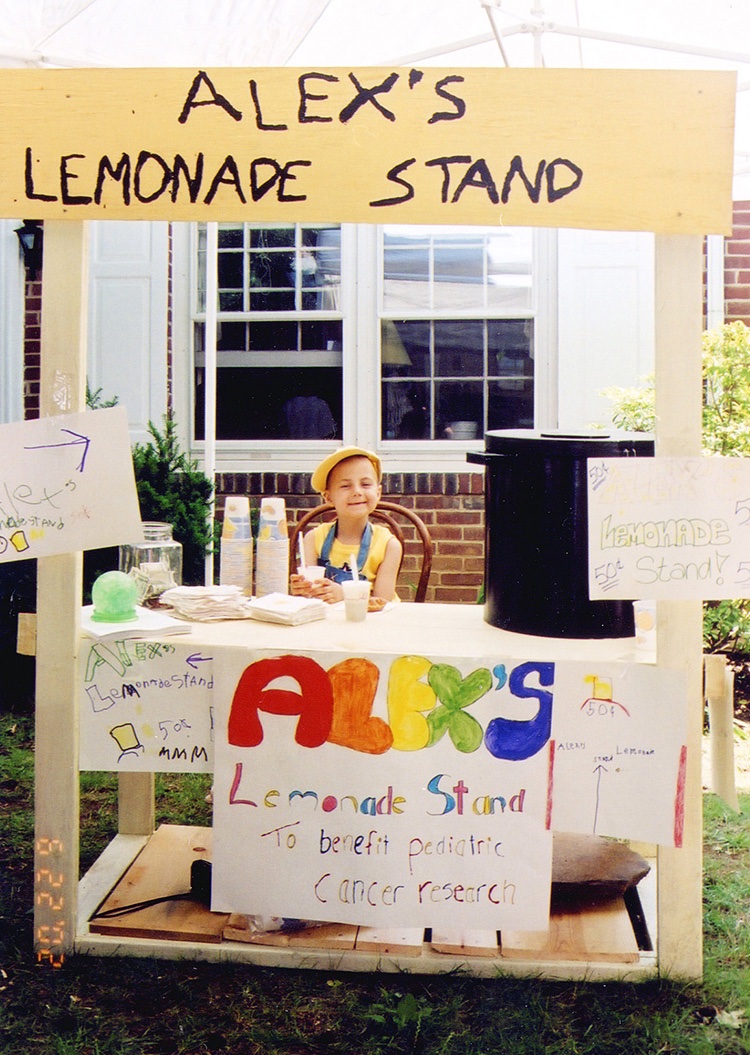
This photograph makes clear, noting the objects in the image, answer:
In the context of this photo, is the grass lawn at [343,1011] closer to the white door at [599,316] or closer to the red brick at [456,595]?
the red brick at [456,595]

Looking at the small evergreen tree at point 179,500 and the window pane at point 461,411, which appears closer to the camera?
the small evergreen tree at point 179,500

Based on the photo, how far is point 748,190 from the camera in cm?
539

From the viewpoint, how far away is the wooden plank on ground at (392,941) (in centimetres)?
245

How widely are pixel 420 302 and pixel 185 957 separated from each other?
468 centimetres

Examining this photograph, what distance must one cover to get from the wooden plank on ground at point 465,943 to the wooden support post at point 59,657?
89cm

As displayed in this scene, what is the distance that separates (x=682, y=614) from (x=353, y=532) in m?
1.78

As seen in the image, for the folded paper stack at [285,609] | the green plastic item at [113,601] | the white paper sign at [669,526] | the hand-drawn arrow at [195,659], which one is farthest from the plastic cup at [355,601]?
the white paper sign at [669,526]

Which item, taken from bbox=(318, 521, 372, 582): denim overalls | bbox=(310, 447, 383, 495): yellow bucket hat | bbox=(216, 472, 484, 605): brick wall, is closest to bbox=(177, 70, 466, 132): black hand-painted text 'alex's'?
bbox=(310, 447, 383, 495): yellow bucket hat

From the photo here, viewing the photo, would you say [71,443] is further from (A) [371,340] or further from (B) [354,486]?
(A) [371,340]

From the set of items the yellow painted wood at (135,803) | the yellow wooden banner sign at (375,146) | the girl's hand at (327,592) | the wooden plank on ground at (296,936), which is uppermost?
the yellow wooden banner sign at (375,146)

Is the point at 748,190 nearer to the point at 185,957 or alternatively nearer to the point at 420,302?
the point at 420,302

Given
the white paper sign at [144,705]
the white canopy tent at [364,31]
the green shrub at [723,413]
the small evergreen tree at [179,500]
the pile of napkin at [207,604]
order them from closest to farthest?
the white paper sign at [144,705]
the pile of napkin at [207,604]
the white canopy tent at [364,31]
the green shrub at [723,413]
the small evergreen tree at [179,500]

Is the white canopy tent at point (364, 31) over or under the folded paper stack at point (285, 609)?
over

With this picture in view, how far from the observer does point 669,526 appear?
7.49ft
